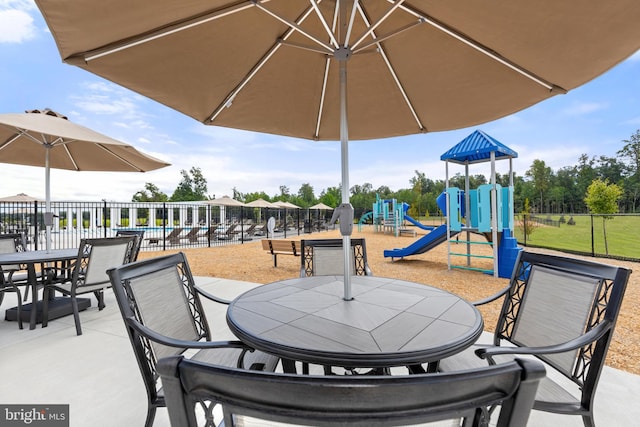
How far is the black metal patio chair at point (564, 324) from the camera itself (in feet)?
4.13

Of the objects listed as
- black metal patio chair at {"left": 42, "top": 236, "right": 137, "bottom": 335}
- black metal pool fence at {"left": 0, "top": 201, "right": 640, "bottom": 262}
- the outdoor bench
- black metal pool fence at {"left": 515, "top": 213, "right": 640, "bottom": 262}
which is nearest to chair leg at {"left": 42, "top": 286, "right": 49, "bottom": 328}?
black metal patio chair at {"left": 42, "top": 236, "right": 137, "bottom": 335}

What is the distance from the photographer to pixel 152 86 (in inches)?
84.7

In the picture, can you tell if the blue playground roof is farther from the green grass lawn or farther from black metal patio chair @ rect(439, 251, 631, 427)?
the green grass lawn

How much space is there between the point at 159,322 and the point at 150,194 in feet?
139

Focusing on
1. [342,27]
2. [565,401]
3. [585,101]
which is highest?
[585,101]

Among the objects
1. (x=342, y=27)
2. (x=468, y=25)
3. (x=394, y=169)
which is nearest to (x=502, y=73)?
(x=468, y=25)

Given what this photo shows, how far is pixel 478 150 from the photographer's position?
6.25 m

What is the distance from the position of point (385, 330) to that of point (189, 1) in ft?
6.88

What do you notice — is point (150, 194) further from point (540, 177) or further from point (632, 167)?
point (632, 167)

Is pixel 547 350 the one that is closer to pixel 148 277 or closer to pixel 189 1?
pixel 148 277

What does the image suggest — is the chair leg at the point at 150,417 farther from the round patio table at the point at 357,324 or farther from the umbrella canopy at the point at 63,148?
the umbrella canopy at the point at 63,148

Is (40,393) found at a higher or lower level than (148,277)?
lower

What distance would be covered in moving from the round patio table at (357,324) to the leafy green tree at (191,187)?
1525 inches

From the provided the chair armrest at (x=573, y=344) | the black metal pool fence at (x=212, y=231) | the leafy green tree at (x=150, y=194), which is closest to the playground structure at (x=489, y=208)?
the black metal pool fence at (x=212, y=231)
